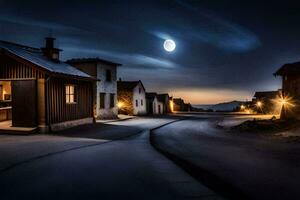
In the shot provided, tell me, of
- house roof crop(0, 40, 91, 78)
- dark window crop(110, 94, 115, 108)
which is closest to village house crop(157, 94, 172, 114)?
dark window crop(110, 94, 115, 108)

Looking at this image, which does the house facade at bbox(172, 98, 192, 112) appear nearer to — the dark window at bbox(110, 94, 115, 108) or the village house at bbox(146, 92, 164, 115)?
the village house at bbox(146, 92, 164, 115)

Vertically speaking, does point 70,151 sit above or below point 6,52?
below

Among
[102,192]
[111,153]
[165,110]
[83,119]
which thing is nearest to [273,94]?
[165,110]

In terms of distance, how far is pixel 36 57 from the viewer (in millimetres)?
21828

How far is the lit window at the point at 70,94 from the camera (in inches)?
869

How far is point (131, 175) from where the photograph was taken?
317 inches

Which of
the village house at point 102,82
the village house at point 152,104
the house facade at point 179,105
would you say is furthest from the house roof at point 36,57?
the house facade at point 179,105

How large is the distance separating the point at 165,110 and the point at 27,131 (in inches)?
1854

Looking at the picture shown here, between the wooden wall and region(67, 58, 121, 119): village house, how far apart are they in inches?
368

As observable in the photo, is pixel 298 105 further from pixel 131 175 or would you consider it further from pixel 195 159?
pixel 131 175

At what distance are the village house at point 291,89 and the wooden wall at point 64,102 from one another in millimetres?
19219

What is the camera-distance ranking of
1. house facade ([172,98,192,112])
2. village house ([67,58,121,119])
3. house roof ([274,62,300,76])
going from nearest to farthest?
house roof ([274,62,300,76]), village house ([67,58,121,119]), house facade ([172,98,192,112])

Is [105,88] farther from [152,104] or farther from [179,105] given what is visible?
[179,105]

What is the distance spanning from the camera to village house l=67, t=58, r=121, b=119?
35094 mm
